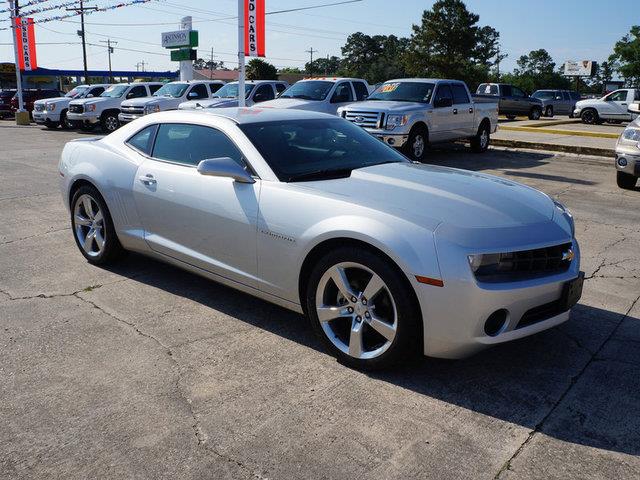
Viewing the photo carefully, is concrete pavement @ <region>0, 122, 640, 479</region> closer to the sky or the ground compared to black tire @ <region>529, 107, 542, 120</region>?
closer to the ground

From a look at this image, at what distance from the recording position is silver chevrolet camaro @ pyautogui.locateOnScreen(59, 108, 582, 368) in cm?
321

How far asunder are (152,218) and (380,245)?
2156mm

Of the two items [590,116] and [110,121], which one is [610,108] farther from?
[110,121]

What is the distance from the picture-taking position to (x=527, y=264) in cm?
338

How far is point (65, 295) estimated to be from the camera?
15.7 feet

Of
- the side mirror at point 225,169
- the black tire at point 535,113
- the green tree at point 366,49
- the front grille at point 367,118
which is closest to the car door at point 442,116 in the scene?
the front grille at point 367,118

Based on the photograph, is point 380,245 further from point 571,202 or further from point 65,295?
point 571,202

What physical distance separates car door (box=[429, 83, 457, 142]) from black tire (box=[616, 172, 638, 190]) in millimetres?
4177

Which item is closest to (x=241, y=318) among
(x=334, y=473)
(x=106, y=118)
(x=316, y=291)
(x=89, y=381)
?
(x=316, y=291)

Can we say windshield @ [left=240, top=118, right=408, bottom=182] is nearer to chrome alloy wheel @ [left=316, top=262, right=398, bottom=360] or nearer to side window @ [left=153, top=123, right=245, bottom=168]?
side window @ [left=153, top=123, right=245, bottom=168]

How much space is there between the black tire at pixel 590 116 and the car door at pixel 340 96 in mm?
17350

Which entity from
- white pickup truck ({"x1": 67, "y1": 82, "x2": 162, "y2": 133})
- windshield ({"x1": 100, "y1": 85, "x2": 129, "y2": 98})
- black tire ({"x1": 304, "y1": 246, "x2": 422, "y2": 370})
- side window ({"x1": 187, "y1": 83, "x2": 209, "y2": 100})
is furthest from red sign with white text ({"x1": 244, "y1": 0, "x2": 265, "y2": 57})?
black tire ({"x1": 304, "y1": 246, "x2": 422, "y2": 370})

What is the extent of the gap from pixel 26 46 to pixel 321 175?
1320 inches

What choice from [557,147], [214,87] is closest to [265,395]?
[557,147]
